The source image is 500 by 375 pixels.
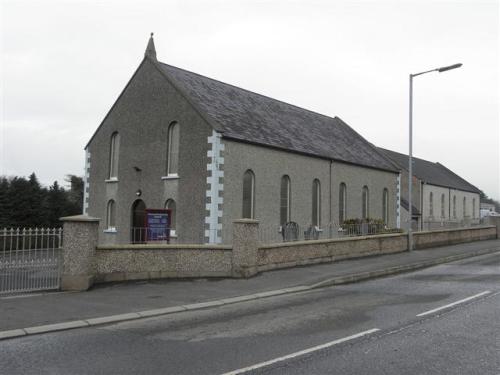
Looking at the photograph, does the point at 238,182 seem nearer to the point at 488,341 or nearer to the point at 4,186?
the point at 488,341

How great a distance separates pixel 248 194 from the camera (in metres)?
19.9

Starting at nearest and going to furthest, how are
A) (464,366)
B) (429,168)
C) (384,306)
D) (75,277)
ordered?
(464,366), (384,306), (75,277), (429,168)

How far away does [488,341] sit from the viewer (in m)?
6.74

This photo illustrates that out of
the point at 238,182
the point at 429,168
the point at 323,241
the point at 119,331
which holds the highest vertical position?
the point at 429,168

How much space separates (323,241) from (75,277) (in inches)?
347

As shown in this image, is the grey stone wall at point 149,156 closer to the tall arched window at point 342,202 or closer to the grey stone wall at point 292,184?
the grey stone wall at point 292,184

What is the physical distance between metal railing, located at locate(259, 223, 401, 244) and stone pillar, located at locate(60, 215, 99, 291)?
643cm

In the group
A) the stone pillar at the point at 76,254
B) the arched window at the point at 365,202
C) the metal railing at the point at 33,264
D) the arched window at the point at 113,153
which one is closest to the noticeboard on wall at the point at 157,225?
the stone pillar at the point at 76,254

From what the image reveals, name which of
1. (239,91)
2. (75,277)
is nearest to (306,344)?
(75,277)

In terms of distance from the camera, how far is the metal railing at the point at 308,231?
57.9 feet

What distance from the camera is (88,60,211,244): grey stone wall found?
19.0 metres

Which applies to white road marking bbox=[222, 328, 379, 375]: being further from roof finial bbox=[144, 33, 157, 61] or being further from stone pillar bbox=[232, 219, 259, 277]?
roof finial bbox=[144, 33, 157, 61]

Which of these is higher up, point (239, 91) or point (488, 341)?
point (239, 91)

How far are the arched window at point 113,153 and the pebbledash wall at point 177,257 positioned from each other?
38.2ft
